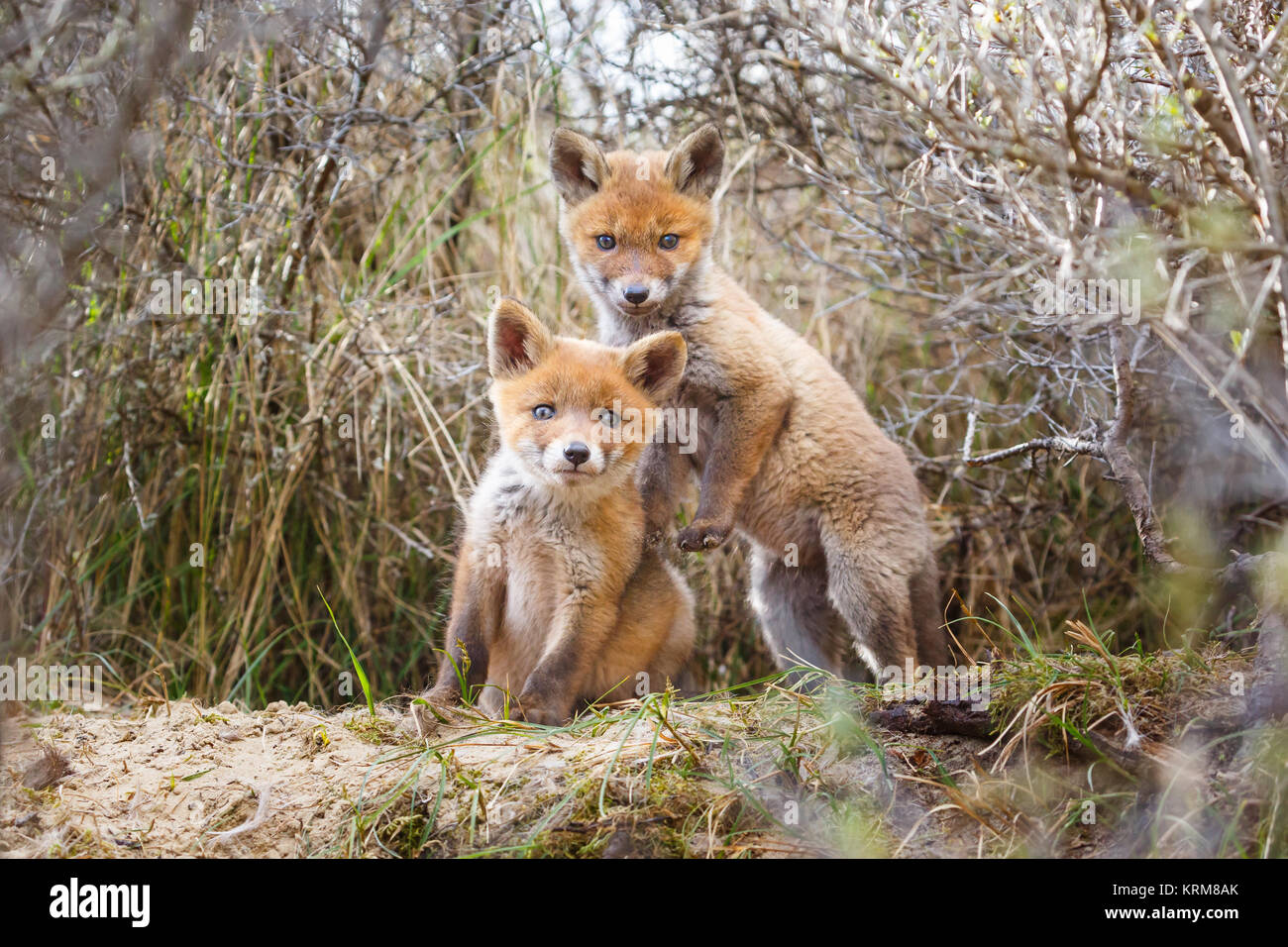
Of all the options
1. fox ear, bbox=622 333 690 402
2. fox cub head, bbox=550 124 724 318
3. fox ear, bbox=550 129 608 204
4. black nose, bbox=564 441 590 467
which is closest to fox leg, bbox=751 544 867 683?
fox ear, bbox=622 333 690 402

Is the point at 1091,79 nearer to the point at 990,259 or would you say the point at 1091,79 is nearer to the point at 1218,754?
the point at 1218,754

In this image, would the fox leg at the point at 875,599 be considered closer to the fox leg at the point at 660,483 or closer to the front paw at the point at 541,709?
the fox leg at the point at 660,483

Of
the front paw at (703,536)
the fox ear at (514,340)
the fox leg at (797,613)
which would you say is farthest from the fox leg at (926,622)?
the fox ear at (514,340)

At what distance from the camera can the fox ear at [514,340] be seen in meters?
4.02

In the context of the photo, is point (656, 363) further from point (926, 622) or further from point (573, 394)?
point (926, 622)

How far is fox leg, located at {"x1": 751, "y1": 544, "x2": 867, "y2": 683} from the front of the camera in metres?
4.78

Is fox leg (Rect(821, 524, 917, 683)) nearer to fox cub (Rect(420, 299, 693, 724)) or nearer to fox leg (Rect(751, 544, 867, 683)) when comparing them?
fox leg (Rect(751, 544, 867, 683))

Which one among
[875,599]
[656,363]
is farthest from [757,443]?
[875,599]

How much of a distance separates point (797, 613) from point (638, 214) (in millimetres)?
1903

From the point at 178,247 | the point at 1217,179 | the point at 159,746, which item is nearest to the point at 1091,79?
the point at 1217,179
